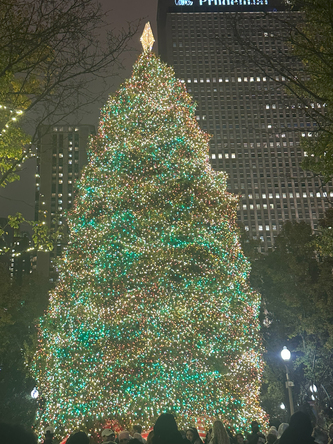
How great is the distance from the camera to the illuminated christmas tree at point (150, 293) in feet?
37.2

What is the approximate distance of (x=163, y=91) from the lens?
15680 mm

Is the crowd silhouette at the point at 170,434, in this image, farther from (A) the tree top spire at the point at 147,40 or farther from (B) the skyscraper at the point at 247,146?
(B) the skyscraper at the point at 247,146

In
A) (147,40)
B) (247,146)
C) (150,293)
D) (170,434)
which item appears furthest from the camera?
(247,146)

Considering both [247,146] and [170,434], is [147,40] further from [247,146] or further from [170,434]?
[247,146]

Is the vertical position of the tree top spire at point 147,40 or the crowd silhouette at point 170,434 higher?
the tree top spire at point 147,40

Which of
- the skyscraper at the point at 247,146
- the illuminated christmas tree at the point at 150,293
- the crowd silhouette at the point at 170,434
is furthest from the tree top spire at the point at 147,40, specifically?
the skyscraper at the point at 247,146

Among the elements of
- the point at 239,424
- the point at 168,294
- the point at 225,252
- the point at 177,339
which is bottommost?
the point at 239,424

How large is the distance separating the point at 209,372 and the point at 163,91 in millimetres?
11172

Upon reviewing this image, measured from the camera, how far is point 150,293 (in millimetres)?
12359

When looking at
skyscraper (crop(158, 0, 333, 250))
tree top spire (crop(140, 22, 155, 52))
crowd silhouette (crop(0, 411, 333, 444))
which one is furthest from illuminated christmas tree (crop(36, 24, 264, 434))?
skyscraper (crop(158, 0, 333, 250))

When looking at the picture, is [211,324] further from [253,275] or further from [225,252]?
[253,275]

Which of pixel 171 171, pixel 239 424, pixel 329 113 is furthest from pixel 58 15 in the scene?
pixel 239 424

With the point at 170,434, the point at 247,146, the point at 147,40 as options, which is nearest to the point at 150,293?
the point at 170,434

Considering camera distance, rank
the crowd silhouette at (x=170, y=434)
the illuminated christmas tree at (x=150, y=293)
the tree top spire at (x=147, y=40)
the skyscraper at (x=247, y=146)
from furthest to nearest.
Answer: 1. the skyscraper at (x=247, y=146)
2. the tree top spire at (x=147, y=40)
3. the illuminated christmas tree at (x=150, y=293)
4. the crowd silhouette at (x=170, y=434)
